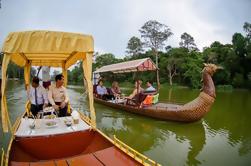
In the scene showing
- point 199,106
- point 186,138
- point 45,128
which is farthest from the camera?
point 199,106

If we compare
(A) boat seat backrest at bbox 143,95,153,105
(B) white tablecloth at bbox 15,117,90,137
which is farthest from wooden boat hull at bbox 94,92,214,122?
(B) white tablecloth at bbox 15,117,90,137

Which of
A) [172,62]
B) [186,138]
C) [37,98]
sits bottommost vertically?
[186,138]

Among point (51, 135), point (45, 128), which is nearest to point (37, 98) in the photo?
point (45, 128)

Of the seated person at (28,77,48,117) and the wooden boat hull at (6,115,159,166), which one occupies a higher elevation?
the seated person at (28,77,48,117)

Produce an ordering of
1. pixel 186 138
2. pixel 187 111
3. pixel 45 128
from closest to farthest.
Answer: pixel 45 128
pixel 186 138
pixel 187 111

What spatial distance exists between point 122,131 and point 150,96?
9.75ft

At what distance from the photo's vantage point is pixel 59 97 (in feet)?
20.1

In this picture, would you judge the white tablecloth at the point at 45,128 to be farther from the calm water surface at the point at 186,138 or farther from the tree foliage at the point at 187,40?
the tree foliage at the point at 187,40

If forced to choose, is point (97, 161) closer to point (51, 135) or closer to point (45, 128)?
point (51, 135)

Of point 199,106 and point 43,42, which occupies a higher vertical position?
point 43,42

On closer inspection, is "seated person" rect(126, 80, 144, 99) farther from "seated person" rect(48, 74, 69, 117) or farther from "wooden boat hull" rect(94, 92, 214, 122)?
"seated person" rect(48, 74, 69, 117)

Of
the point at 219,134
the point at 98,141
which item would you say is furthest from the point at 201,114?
the point at 98,141

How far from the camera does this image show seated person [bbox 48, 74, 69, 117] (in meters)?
5.90

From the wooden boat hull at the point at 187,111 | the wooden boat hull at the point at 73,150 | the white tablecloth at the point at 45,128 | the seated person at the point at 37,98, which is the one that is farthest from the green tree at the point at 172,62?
the wooden boat hull at the point at 73,150
